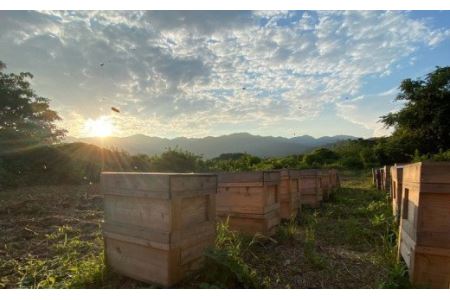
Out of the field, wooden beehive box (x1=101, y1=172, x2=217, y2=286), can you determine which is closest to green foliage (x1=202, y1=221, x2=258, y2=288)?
the field

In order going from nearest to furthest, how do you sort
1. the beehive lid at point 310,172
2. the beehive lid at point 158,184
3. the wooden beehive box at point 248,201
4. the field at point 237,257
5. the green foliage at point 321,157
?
the beehive lid at point 158,184, the field at point 237,257, the wooden beehive box at point 248,201, the beehive lid at point 310,172, the green foliage at point 321,157

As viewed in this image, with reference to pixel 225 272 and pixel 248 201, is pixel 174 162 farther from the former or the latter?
pixel 225 272

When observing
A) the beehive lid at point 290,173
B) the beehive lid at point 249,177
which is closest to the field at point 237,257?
the beehive lid at point 249,177

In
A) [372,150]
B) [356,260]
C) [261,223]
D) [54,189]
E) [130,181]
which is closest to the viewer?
[130,181]

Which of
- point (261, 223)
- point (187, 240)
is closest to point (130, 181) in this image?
point (187, 240)

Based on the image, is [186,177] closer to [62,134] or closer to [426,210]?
[426,210]

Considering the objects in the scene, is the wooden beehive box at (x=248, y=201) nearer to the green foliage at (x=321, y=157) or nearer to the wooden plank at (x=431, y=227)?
the wooden plank at (x=431, y=227)

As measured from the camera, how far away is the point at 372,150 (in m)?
31.4

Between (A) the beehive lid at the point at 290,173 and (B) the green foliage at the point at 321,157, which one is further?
(B) the green foliage at the point at 321,157

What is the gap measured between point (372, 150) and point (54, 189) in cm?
2778

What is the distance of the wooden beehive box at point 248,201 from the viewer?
5.82 meters

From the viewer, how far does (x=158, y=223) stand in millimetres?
3701

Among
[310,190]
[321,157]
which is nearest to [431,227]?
[310,190]

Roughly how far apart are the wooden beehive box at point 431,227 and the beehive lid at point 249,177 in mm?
2674
